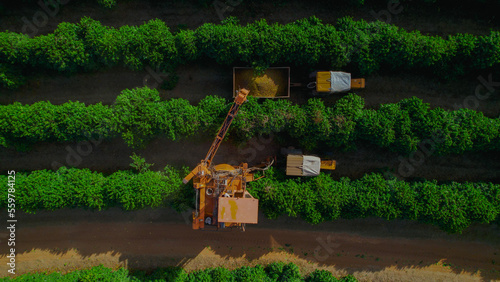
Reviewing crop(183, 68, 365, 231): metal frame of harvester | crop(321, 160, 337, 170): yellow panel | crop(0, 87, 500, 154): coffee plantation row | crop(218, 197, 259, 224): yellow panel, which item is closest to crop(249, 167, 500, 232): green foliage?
crop(321, 160, 337, 170): yellow panel

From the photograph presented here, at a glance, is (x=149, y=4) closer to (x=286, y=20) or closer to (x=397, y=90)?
(x=286, y=20)

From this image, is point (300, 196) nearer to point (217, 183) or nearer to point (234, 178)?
point (234, 178)

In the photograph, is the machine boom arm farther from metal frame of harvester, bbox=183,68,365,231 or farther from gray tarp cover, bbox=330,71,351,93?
gray tarp cover, bbox=330,71,351,93

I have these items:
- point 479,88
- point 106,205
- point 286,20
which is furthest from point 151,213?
point 479,88

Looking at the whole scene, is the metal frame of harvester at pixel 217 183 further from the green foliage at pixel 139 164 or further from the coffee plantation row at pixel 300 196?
the green foliage at pixel 139 164

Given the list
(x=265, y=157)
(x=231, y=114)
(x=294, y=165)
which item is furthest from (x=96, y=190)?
(x=294, y=165)

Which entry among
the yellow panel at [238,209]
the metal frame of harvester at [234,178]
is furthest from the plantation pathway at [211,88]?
the yellow panel at [238,209]

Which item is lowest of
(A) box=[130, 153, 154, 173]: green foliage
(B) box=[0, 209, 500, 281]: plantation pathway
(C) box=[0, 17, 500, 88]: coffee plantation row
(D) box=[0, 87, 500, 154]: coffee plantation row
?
(B) box=[0, 209, 500, 281]: plantation pathway

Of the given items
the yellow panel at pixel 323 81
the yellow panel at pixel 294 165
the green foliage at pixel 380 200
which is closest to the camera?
the green foliage at pixel 380 200
